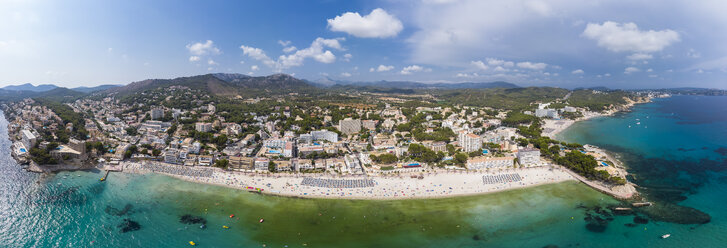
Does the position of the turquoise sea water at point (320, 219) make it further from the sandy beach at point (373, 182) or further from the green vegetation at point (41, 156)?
the green vegetation at point (41, 156)

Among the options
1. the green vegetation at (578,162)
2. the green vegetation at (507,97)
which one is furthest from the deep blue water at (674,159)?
the green vegetation at (507,97)

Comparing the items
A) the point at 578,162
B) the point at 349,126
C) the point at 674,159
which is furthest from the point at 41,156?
the point at 674,159

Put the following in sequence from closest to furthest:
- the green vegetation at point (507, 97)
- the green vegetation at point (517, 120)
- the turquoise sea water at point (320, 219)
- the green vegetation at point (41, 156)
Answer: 1. the turquoise sea water at point (320, 219)
2. the green vegetation at point (41, 156)
3. the green vegetation at point (517, 120)
4. the green vegetation at point (507, 97)

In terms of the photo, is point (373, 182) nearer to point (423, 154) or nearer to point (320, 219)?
point (320, 219)

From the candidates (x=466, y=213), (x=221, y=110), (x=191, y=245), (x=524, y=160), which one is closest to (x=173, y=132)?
(x=221, y=110)

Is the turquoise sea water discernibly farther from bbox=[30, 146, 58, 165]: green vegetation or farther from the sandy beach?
bbox=[30, 146, 58, 165]: green vegetation
